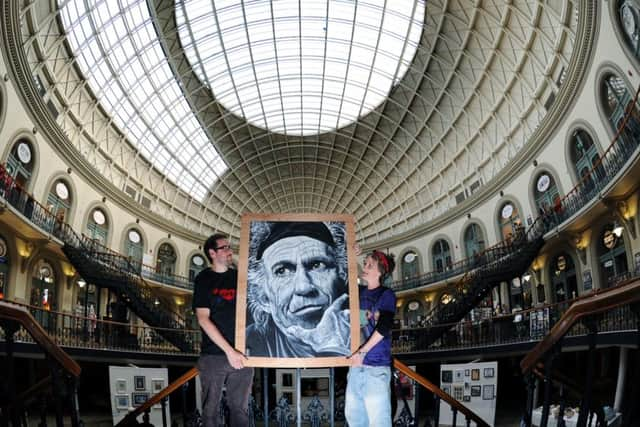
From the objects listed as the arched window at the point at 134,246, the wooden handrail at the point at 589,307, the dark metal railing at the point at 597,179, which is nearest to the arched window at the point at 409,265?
the dark metal railing at the point at 597,179

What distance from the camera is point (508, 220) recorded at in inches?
1193

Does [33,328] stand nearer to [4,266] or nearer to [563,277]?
[4,266]

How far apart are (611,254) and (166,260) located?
103 feet

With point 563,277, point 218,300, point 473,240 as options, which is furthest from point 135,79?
point 218,300

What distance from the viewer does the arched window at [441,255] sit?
3812 centimetres

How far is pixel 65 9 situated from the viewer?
24.2 metres

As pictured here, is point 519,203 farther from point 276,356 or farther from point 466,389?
point 276,356

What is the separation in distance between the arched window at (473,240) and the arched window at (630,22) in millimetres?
17900

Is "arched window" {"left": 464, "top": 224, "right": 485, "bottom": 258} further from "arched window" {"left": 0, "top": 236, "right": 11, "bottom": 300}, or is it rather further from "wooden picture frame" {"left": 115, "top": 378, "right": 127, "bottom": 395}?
"arched window" {"left": 0, "top": 236, "right": 11, "bottom": 300}

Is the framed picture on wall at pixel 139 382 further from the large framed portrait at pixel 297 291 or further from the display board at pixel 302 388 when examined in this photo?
the display board at pixel 302 388

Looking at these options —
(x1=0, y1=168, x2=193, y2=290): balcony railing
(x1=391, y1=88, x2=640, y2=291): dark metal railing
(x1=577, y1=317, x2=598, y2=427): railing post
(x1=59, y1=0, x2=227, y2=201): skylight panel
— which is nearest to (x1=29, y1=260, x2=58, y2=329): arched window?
(x1=0, y1=168, x2=193, y2=290): balcony railing

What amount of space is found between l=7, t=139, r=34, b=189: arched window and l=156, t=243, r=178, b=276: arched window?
1554cm

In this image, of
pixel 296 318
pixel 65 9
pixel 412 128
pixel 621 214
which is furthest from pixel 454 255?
pixel 296 318

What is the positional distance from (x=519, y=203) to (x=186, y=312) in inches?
1099
